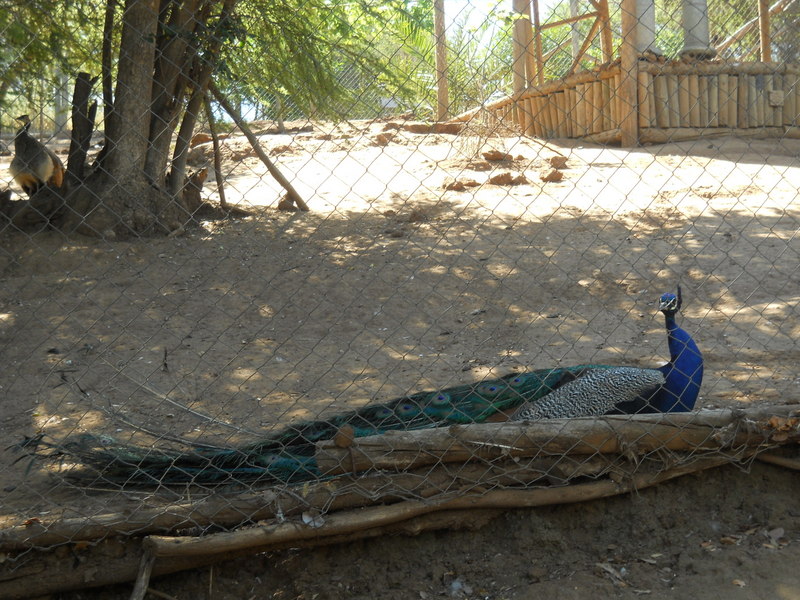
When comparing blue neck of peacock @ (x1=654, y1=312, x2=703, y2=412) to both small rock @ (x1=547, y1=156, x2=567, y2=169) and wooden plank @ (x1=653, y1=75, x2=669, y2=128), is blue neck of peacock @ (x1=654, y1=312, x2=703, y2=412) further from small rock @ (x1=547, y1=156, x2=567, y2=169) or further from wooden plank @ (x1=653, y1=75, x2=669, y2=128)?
wooden plank @ (x1=653, y1=75, x2=669, y2=128)

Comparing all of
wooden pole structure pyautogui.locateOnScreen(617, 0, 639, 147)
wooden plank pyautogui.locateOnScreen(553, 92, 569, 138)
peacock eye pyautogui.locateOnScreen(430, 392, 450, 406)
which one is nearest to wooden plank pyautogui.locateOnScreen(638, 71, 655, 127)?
wooden pole structure pyautogui.locateOnScreen(617, 0, 639, 147)

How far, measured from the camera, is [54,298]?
21.2ft

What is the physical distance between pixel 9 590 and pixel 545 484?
2.02 metres

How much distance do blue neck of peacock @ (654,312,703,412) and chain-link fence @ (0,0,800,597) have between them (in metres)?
0.02

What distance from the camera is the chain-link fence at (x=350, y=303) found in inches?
115

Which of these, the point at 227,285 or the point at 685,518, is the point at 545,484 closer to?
the point at 685,518

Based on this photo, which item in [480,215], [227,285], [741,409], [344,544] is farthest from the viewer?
[480,215]

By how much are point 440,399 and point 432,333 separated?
219 centimetres

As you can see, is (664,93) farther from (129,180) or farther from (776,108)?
(129,180)

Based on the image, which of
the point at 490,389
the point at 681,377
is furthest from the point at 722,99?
the point at 490,389

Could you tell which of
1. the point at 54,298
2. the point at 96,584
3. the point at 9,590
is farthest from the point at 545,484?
the point at 54,298

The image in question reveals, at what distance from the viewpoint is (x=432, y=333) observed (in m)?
5.81

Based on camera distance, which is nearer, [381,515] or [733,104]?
[381,515]

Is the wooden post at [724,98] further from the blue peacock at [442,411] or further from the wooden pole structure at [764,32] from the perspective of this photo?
the blue peacock at [442,411]
